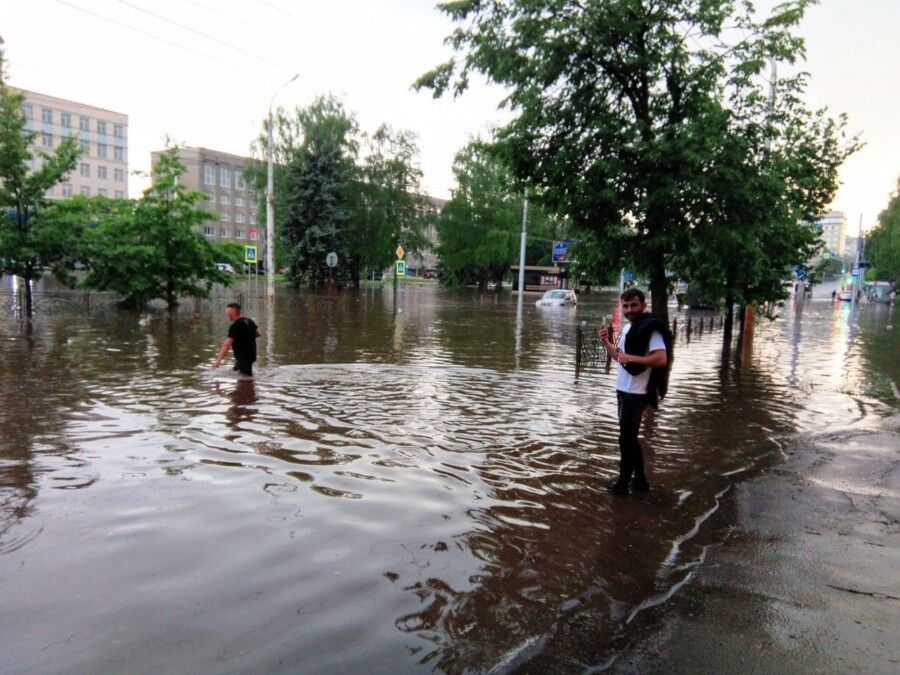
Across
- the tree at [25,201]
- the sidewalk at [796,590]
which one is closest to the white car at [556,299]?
the tree at [25,201]

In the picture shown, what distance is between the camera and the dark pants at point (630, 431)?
595 cm

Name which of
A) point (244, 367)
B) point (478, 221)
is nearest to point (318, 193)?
point (478, 221)

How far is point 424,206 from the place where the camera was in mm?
59688

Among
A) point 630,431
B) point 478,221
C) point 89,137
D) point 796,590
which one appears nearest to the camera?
point 796,590

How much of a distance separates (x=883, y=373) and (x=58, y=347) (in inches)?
758

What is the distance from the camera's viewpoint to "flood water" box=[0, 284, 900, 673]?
3572 millimetres

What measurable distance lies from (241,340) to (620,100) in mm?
7419

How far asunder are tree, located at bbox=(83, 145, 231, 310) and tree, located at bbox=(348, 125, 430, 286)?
2792 cm

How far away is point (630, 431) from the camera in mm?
5977

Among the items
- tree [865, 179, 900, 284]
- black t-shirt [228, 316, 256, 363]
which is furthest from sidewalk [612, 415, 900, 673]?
tree [865, 179, 900, 284]

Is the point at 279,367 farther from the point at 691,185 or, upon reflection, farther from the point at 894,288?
the point at 894,288

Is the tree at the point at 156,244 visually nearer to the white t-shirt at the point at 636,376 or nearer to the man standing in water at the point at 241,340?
the man standing in water at the point at 241,340

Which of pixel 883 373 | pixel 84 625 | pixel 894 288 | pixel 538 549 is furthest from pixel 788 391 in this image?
Result: pixel 894 288

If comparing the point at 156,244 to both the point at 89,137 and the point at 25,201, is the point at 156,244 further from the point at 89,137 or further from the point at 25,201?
the point at 89,137
